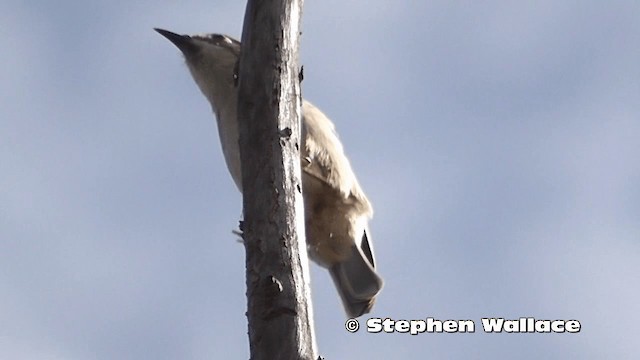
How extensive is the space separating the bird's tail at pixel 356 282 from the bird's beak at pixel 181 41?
5.71 feet

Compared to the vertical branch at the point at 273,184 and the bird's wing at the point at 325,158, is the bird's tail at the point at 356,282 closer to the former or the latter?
the bird's wing at the point at 325,158

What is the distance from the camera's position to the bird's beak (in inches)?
284

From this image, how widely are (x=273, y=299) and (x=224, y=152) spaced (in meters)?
3.48

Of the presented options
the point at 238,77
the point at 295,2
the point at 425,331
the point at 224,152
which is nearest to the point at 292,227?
the point at 238,77

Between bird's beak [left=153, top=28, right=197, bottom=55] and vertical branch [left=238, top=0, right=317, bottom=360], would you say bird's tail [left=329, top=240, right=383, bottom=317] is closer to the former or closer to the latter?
bird's beak [left=153, top=28, right=197, bottom=55]

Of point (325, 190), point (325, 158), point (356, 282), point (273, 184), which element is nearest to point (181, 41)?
point (325, 158)

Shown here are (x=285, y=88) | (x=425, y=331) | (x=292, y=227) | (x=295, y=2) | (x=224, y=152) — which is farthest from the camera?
(x=224, y=152)

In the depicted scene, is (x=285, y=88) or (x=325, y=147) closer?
(x=285, y=88)

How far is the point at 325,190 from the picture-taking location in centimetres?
658

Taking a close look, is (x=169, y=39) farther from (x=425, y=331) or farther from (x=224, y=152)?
(x=425, y=331)

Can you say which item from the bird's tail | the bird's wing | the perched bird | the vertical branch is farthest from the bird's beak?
the vertical branch

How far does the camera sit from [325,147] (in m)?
6.68

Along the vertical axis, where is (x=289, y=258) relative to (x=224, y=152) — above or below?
below

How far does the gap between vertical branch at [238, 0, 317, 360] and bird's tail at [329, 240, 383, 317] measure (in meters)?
3.27
